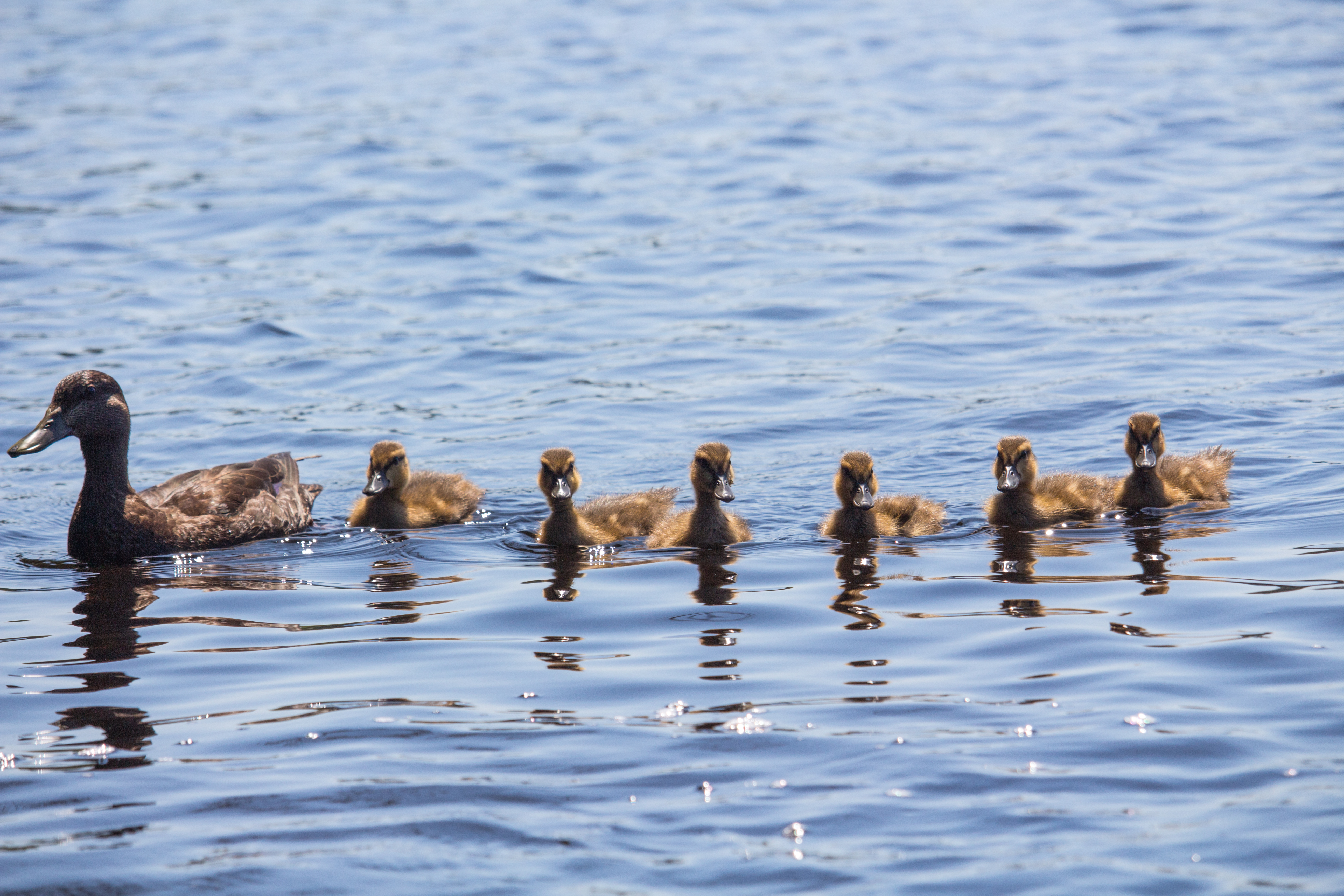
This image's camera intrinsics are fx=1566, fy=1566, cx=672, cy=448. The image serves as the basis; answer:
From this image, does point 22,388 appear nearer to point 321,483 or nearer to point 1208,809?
point 321,483

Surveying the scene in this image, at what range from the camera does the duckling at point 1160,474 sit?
9.24 m

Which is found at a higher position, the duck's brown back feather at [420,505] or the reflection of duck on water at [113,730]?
the duck's brown back feather at [420,505]

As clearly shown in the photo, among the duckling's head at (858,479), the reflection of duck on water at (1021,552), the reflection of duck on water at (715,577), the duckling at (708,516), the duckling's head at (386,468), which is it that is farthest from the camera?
the duckling's head at (386,468)

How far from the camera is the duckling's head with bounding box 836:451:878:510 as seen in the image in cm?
904

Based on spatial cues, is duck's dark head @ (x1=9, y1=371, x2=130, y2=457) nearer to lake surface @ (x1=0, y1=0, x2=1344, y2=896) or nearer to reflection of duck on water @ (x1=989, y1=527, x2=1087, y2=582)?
lake surface @ (x1=0, y1=0, x2=1344, y2=896)

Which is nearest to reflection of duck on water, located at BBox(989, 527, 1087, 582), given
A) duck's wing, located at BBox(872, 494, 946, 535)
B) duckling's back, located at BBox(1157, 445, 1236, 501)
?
duck's wing, located at BBox(872, 494, 946, 535)

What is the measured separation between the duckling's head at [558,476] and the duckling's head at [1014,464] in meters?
2.51

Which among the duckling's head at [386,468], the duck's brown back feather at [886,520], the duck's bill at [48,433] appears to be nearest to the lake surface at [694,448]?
the duck's brown back feather at [886,520]

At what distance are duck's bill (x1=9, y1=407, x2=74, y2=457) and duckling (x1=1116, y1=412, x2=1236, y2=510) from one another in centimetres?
653

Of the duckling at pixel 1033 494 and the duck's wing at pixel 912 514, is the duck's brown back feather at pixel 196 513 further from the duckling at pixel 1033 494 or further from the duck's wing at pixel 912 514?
the duckling at pixel 1033 494

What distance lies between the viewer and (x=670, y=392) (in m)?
12.9

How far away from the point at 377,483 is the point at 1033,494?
407 cm

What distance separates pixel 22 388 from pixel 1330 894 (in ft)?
37.9

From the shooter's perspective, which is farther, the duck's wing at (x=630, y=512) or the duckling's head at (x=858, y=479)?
the duck's wing at (x=630, y=512)
